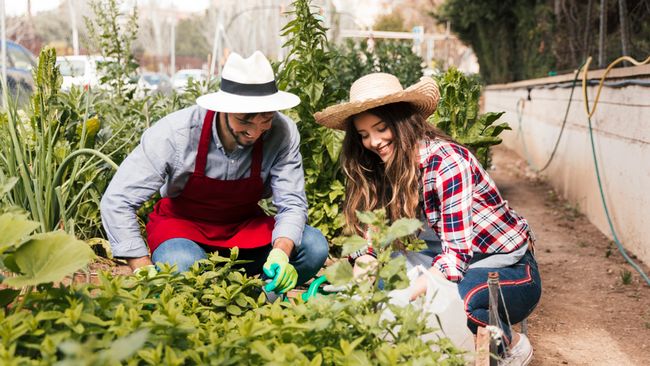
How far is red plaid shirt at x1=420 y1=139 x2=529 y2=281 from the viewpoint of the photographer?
8.36 ft

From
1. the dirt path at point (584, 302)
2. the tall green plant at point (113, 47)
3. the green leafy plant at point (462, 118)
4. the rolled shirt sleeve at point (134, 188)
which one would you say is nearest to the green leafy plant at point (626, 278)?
the dirt path at point (584, 302)

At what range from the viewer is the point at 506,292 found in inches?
105

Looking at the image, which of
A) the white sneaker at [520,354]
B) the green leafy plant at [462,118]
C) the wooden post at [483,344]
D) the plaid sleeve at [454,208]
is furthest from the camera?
the green leafy plant at [462,118]

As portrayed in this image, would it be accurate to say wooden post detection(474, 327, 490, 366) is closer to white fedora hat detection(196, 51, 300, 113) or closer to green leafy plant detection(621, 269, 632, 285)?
white fedora hat detection(196, 51, 300, 113)

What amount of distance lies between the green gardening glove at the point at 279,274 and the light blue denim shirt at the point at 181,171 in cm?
23

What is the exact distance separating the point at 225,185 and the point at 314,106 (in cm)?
136

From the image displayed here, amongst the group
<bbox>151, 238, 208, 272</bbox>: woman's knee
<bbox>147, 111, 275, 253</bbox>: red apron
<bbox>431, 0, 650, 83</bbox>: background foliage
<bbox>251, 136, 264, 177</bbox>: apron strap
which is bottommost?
<bbox>151, 238, 208, 272</bbox>: woman's knee

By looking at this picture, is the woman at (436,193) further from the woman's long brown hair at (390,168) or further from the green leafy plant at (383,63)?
the green leafy plant at (383,63)

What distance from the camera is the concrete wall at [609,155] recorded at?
4.88 meters

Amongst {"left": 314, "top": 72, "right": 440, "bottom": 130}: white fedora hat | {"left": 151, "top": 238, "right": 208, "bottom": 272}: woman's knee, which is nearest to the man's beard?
{"left": 314, "top": 72, "right": 440, "bottom": 130}: white fedora hat

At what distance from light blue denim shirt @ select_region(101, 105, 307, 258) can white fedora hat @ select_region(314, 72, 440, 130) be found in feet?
1.11

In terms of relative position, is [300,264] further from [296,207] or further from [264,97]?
[264,97]

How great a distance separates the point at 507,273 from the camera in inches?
107

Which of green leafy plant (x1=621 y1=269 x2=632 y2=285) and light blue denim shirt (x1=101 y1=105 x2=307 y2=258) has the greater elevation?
light blue denim shirt (x1=101 y1=105 x2=307 y2=258)
